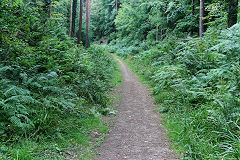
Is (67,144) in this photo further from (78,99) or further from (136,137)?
(78,99)

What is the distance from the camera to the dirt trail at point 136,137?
3.79 m

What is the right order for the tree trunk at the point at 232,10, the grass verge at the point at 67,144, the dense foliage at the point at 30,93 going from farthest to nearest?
1. the tree trunk at the point at 232,10
2. the dense foliage at the point at 30,93
3. the grass verge at the point at 67,144

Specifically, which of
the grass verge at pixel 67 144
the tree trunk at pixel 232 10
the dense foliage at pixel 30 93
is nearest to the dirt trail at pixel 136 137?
the grass verge at pixel 67 144

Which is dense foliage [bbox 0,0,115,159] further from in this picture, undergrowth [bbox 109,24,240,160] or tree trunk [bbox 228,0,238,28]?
tree trunk [bbox 228,0,238,28]

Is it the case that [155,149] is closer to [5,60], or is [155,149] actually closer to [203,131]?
[203,131]

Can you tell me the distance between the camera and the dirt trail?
3.79m

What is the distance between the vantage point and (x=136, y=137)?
4.64 metres

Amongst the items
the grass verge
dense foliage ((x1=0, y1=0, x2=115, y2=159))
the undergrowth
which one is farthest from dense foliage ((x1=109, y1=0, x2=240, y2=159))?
dense foliage ((x1=0, y1=0, x2=115, y2=159))

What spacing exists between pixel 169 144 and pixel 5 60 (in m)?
5.64

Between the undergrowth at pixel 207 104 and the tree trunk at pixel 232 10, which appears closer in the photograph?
the undergrowth at pixel 207 104

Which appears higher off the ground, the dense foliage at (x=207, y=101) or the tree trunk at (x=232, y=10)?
the tree trunk at (x=232, y=10)

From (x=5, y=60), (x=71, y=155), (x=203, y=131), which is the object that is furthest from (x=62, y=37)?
(x=203, y=131)

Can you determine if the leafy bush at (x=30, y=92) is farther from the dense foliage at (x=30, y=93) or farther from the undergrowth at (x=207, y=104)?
the undergrowth at (x=207, y=104)

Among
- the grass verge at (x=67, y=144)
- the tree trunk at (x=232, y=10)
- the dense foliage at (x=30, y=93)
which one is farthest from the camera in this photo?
the tree trunk at (x=232, y=10)
